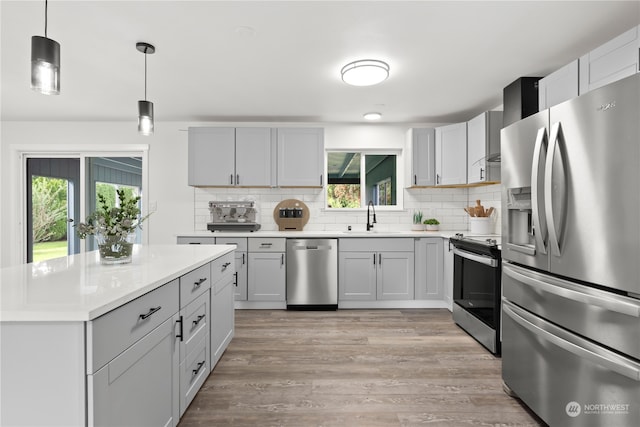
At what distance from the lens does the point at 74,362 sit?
994 mm

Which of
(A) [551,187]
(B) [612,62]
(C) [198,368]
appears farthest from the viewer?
(C) [198,368]

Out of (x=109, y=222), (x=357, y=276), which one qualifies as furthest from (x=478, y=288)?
(x=109, y=222)

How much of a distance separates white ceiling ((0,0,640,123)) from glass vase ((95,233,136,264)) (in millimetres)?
1389

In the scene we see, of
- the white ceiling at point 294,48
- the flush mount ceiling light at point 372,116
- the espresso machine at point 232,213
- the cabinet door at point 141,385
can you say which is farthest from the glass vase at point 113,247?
the flush mount ceiling light at point 372,116

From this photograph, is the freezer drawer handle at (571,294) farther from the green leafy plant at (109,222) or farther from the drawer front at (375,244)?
the green leafy plant at (109,222)

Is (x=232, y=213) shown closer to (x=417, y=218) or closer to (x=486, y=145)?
(x=417, y=218)

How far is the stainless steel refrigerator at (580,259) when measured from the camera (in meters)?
1.27

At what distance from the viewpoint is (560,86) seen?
229 centimetres

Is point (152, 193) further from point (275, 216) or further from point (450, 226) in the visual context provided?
point (450, 226)

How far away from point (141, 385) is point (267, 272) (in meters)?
2.62

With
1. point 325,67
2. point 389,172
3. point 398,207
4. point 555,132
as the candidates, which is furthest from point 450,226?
point 555,132

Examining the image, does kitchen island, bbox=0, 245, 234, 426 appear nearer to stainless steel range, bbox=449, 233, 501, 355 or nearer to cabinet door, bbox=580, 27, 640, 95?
stainless steel range, bbox=449, 233, 501, 355

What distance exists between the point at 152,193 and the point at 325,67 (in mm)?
3053

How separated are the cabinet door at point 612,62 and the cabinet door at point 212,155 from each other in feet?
11.4
